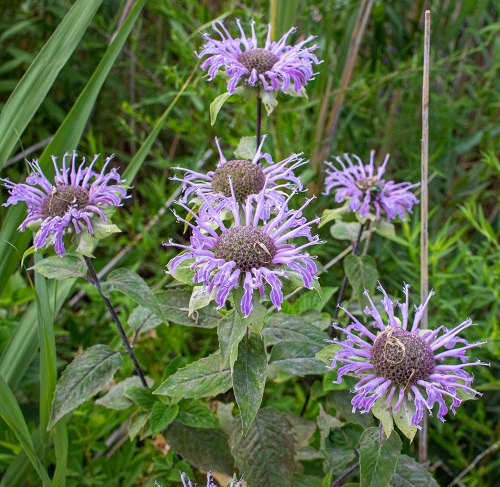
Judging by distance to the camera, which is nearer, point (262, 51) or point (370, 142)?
point (262, 51)

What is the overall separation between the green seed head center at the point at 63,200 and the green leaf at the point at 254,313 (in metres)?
0.30

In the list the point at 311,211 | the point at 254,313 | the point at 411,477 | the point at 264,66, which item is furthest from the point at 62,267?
the point at 311,211

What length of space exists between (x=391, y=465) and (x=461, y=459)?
0.76 m

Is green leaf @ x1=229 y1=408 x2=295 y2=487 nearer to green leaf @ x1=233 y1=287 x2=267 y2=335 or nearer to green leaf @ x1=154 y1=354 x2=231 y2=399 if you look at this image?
green leaf @ x1=154 y1=354 x2=231 y2=399

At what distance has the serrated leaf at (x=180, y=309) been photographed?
2.98ft

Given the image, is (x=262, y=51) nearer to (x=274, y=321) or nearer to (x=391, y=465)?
(x=274, y=321)

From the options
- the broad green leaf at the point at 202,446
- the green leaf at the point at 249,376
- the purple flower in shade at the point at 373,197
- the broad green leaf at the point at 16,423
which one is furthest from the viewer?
the purple flower in shade at the point at 373,197

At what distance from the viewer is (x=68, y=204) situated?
2.93ft

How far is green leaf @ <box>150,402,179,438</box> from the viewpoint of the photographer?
2.87ft

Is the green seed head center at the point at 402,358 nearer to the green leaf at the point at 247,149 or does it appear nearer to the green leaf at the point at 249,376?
the green leaf at the point at 249,376

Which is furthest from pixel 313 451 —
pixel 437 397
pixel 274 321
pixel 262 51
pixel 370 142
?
pixel 370 142

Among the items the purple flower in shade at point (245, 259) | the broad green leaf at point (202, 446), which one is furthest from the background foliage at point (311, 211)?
the purple flower in shade at point (245, 259)

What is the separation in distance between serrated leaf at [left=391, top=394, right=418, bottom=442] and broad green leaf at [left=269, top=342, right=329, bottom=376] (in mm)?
133

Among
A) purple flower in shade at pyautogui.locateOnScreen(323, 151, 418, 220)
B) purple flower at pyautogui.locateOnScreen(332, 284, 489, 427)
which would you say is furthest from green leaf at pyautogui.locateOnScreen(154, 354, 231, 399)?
purple flower in shade at pyautogui.locateOnScreen(323, 151, 418, 220)
